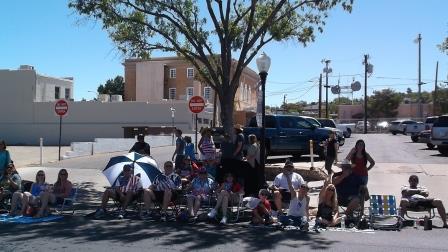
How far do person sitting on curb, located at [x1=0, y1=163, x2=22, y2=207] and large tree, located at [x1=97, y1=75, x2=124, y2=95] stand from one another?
263ft

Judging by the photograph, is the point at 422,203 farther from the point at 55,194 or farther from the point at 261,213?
the point at 55,194

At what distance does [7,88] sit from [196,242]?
45.5m

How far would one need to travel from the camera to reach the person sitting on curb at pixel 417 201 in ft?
33.7

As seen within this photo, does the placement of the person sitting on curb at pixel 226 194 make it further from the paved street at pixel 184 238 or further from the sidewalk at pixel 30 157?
the sidewalk at pixel 30 157

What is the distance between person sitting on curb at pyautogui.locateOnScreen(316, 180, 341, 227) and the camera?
1011 centimetres

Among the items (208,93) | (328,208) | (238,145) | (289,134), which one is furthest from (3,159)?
(208,93)

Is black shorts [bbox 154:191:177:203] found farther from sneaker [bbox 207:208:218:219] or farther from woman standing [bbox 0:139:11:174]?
woman standing [bbox 0:139:11:174]

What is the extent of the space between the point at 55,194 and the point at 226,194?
140 inches

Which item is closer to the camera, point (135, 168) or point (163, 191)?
point (163, 191)

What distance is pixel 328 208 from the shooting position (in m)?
10.3

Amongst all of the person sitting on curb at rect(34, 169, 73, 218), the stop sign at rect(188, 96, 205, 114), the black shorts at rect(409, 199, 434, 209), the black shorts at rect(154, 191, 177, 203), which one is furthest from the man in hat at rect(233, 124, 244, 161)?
the stop sign at rect(188, 96, 205, 114)

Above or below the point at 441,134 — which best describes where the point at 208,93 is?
above

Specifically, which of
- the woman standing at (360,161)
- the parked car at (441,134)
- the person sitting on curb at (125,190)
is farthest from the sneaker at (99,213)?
the parked car at (441,134)

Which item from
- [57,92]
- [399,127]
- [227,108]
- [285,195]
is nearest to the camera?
[285,195]
